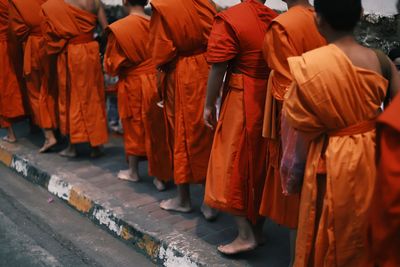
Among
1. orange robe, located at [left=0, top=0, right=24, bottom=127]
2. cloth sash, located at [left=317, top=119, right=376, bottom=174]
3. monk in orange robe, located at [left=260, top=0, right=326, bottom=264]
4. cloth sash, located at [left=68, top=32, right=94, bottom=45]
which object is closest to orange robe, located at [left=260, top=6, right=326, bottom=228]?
monk in orange robe, located at [left=260, top=0, right=326, bottom=264]

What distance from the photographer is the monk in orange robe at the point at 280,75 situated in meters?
2.60

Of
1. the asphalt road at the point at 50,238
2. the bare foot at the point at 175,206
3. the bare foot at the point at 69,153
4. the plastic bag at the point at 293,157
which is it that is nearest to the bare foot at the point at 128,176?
the asphalt road at the point at 50,238

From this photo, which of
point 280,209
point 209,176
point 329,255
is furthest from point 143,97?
point 329,255

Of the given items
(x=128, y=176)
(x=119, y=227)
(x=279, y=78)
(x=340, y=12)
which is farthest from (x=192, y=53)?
(x=340, y=12)

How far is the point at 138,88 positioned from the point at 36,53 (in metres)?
1.60

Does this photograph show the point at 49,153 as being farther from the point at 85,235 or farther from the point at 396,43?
the point at 396,43

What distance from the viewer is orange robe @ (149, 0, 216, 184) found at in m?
3.51

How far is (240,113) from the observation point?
3057mm

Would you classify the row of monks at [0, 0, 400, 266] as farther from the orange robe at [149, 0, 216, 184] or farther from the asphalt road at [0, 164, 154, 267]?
the asphalt road at [0, 164, 154, 267]

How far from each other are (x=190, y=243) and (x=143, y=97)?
1.44 meters

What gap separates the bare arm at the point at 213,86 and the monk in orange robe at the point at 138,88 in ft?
3.48

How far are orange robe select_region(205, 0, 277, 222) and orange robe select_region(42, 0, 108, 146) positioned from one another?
2.20 metres

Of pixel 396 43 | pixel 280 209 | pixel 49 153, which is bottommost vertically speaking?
pixel 49 153

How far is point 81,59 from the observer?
493 cm
